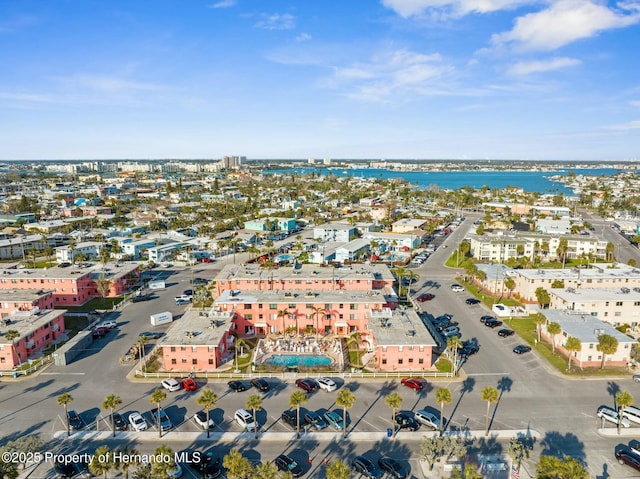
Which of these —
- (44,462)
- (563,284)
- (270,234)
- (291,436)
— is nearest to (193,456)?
(291,436)

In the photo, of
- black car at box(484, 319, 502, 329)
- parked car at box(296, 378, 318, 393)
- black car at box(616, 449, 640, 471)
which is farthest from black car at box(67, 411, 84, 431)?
black car at box(484, 319, 502, 329)

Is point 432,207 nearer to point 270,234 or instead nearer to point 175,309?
point 270,234

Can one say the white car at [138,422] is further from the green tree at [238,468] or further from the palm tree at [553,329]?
the palm tree at [553,329]

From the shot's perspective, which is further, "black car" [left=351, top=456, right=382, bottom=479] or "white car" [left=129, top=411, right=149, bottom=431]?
"white car" [left=129, top=411, right=149, bottom=431]

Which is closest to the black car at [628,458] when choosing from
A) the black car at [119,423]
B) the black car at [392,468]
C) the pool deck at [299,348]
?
the black car at [392,468]

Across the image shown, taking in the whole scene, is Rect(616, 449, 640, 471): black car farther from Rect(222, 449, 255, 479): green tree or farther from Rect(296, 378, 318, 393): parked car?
Rect(222, 449, 255, 479): green tree

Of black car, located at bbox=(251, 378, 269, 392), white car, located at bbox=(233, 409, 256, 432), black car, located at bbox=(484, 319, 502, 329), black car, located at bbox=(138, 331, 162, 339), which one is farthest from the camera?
black car, located at bbox=(484, 319, 502, 329)

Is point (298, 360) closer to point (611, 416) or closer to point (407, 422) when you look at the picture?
point (407, 422)
